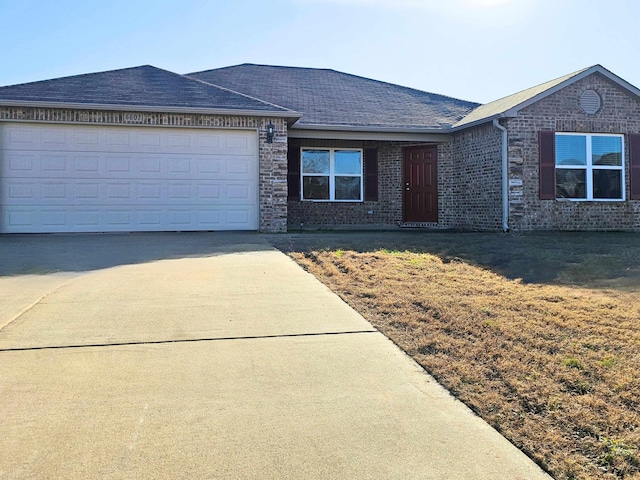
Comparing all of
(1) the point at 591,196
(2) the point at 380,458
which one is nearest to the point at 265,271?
(2) the point at 380,458

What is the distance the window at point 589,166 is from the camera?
13.2m

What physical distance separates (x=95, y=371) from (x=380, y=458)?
206 centimetres

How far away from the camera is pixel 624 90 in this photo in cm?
1332

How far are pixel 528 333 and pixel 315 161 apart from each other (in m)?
12.2

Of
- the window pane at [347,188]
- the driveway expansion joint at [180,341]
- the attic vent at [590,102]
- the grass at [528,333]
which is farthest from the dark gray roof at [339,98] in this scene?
the driveway expansion joint at [180,341]

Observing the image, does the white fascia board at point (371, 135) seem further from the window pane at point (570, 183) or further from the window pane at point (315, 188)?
the window pane at point (570, 183)

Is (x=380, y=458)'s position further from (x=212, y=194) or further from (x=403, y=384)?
(x=212, y=194)

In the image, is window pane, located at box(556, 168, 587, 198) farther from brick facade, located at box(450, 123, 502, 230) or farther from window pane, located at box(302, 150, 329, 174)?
window pane, located at box(302, 150, 329, 174)

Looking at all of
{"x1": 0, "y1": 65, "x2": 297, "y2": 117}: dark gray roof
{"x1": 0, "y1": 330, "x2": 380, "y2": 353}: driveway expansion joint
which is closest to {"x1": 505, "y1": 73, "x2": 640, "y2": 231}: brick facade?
{"x1": 0, "y1": 65, "x2": 297, "y2": 117}: dark gray roof

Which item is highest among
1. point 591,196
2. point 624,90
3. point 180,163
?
point 624,90

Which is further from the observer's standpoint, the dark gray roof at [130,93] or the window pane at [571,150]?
the window pane at [571,150]

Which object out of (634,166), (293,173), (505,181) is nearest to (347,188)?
(293,173)

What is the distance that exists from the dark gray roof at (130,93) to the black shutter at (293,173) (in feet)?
9.06

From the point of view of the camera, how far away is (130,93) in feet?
40.9
